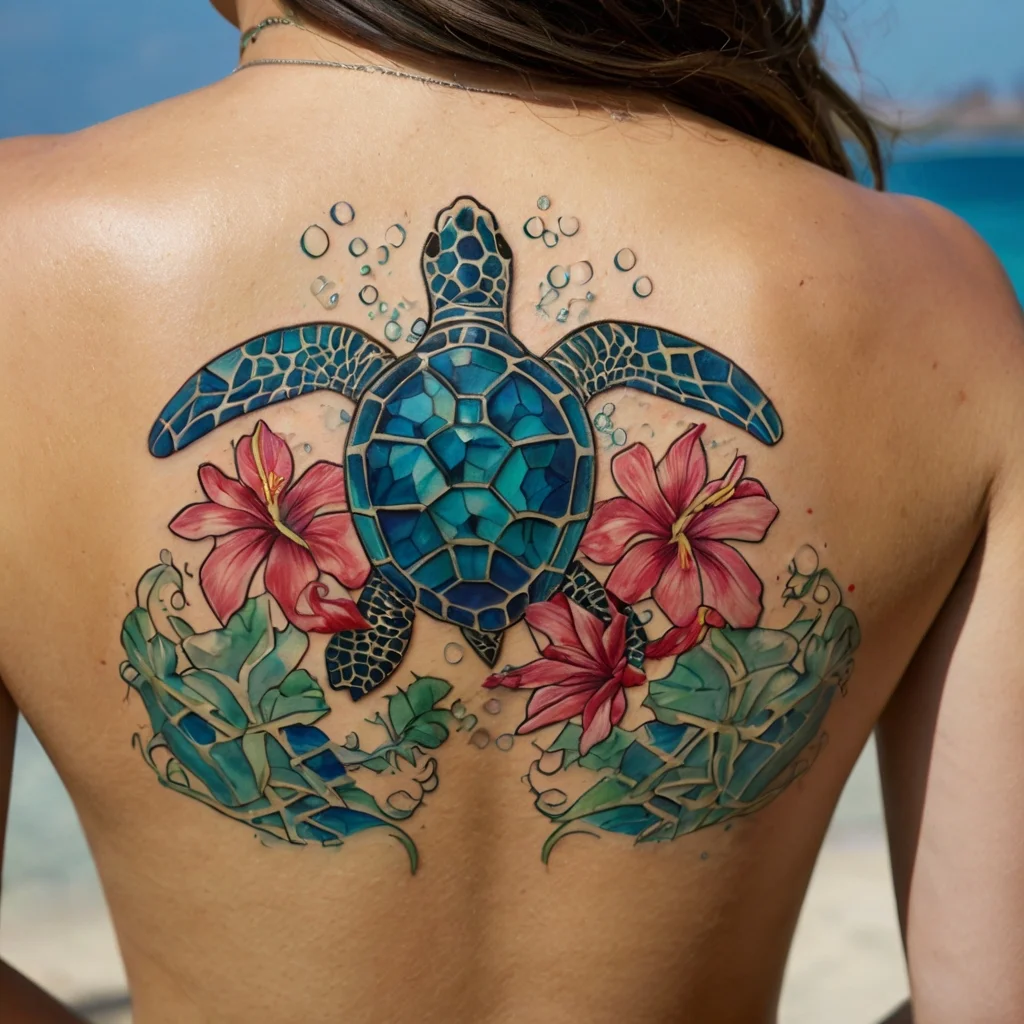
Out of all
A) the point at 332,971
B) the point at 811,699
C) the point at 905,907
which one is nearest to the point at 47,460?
the point at 332,971

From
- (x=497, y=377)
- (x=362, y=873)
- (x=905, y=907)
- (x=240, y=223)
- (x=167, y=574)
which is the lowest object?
(x=905, y=907)

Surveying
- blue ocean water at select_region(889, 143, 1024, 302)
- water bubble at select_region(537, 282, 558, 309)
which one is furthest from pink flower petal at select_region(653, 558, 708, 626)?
blue ocean water at select_region(889, 143, 1024, 302)

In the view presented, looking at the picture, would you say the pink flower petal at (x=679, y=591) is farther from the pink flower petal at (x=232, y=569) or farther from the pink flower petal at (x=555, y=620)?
the pink flower petal at (x=232, y=569)

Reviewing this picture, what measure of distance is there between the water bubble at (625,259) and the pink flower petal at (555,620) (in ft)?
0.83

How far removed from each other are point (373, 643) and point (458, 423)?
0.58ft

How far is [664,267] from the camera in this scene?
87 cm

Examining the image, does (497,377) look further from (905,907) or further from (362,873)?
(905,907)

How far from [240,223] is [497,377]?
221 millimetres

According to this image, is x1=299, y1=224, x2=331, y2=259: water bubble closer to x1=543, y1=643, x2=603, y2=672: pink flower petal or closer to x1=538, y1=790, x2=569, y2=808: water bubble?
x1=543, y1=643, x2=603, y2=672: pink flower petal

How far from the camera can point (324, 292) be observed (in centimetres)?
85

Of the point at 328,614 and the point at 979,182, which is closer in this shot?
the point at 328,614

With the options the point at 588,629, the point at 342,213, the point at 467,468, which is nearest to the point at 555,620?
the point at 588,629

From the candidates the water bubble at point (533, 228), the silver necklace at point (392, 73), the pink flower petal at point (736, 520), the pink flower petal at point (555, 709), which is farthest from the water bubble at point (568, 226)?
the pink flower petal at point (555, 709)

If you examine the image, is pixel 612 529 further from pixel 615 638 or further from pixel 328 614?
pixel 328 614
